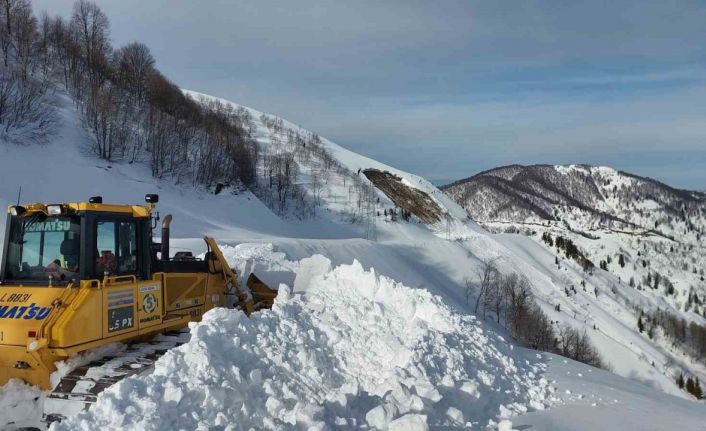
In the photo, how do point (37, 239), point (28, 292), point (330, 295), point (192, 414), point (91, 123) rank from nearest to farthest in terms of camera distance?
point (192, 414) → point (28, 292) → point (37, 239) → point (330, 295) → point (91, 123)

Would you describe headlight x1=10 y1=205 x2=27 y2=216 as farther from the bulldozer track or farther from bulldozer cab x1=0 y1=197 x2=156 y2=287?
the bulldozer track

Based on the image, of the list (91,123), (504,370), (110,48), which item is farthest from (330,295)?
(110,48)

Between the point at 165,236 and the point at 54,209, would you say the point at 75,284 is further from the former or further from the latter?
the point at 165,236

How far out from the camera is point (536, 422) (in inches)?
261

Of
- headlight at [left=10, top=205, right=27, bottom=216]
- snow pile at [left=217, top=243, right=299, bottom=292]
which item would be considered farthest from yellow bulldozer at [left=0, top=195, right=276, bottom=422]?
snow pile at [left=217, top=243, right=299, bottom=292]

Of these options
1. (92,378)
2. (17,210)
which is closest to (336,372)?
(92,378)

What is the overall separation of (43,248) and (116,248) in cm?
93

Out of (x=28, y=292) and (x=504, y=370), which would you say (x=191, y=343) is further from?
(x=504, y=370)

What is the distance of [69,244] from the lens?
709 cm

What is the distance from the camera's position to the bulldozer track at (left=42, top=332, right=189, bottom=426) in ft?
19.5

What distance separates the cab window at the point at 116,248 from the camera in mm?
7219

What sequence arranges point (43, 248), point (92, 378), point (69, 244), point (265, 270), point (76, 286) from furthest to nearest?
point (265, 270), point (43, 248), point (69, 244), point (76, 286), point (92, 378)

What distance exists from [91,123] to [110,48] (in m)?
17.5

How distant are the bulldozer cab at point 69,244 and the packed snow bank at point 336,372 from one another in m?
1.56
